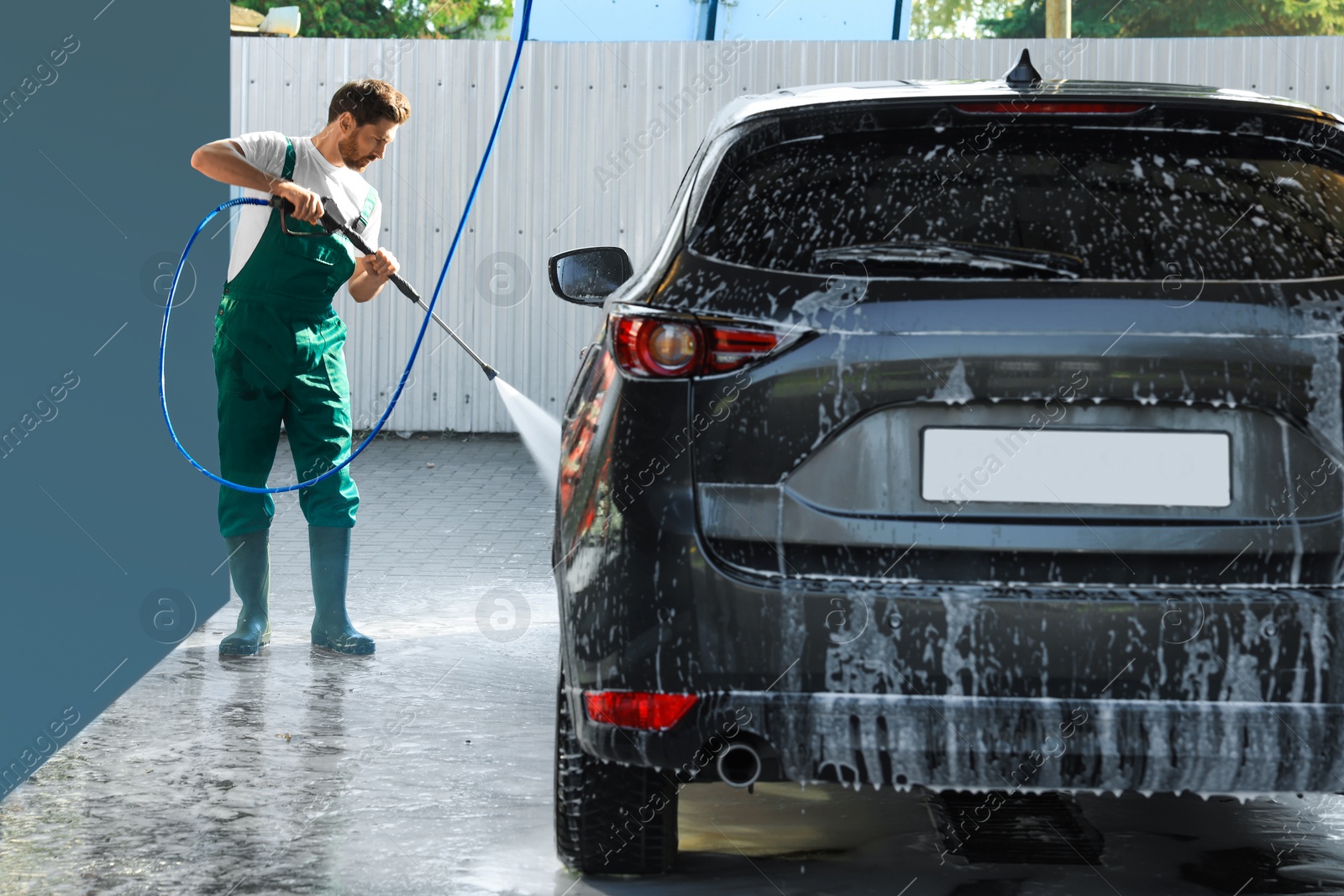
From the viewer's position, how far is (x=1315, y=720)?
2574 mm

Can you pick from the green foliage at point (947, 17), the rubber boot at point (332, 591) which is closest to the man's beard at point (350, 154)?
the rubber boot at point (332, 591)

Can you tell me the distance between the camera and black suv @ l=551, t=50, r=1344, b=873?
2.57m

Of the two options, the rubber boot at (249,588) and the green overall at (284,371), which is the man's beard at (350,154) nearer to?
the green overall at (284,371)

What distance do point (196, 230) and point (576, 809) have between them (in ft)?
9.85

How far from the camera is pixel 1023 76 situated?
316cm

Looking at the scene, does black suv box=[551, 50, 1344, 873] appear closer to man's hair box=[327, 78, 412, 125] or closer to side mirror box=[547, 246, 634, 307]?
side mirror box=[547, 246, 634, 307]

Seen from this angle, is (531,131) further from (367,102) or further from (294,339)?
(294,339)

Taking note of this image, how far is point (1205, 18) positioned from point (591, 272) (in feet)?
141

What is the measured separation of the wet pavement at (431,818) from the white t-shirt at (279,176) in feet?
4.82

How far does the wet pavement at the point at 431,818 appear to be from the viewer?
11.0ft

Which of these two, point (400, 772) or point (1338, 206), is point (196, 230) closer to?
point (400, 772)

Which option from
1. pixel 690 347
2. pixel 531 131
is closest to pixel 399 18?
pixel 531 131

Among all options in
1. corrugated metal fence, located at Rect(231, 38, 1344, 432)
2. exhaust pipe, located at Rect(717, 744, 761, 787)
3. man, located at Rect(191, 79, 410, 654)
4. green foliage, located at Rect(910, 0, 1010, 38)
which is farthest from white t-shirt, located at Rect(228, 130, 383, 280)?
green foliage, located at Rect(910, 0, 1010, 38)

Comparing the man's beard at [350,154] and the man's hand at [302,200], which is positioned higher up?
the man's beard at [350,154]
